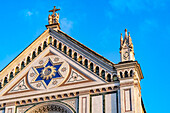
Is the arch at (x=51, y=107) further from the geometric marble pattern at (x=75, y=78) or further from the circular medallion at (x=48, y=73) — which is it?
the geometric marble pattern at (x=75, y=78)

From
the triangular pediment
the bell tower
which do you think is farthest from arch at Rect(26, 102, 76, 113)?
the bell tower

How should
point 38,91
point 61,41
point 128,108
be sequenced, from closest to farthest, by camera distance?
point 128,108 < point 38,91 < point 61,41

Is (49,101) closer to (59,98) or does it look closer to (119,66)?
(59,98)

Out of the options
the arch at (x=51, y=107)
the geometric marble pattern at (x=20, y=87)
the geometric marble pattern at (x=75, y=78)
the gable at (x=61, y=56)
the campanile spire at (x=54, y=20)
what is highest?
the campanile spire at (x=54, y=20)

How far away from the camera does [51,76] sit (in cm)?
2592

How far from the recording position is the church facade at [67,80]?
80.0 ft

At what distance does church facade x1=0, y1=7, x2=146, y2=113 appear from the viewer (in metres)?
24.4

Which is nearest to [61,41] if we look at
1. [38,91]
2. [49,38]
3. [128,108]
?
[49,38]

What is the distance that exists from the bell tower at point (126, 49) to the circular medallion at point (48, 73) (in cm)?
266

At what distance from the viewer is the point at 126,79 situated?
24594 mm

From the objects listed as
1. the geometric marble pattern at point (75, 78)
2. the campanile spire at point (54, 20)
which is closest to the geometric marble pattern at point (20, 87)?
the geometric marble pattern at point (75, 78)

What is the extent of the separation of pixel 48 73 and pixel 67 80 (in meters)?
1.14

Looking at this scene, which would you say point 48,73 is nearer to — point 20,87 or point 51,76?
point 51,76

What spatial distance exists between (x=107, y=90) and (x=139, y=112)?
1848mm
